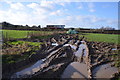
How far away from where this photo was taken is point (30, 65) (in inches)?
489

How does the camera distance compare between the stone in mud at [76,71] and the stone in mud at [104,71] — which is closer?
the stone in mud at [76,71]

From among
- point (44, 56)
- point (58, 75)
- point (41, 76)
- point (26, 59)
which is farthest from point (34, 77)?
point (44, 56)

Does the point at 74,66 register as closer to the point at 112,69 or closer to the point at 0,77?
the point at 112,69

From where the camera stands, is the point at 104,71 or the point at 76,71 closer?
the point at 76,71

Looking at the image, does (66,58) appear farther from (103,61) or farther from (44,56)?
(103,61)

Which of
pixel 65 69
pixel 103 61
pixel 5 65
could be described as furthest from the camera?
pixel 103 61

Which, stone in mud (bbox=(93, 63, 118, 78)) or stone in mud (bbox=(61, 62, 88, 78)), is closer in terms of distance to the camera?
stone in mud (bbox=(61, 62, 88, 78))

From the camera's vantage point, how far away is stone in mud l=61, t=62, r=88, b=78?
10659mm

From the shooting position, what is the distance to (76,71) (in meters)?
11.6

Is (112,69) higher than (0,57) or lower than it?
lower

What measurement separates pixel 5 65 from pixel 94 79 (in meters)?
6.88

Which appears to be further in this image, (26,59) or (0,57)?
(26,59)

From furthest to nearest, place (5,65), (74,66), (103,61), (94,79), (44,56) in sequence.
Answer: (44,56) < (103,61) < (74,66) < (5,65) < (94,79)

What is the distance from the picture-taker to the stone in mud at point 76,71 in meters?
10.7
